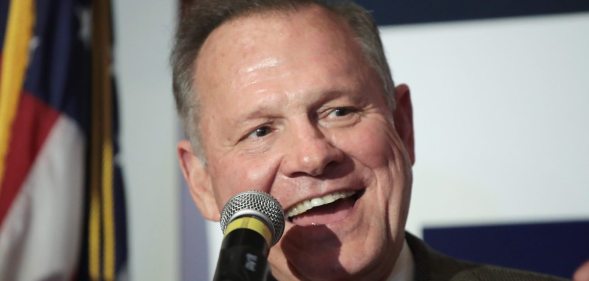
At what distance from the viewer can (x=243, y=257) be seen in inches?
41.8

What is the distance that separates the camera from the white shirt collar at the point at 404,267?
1.82m

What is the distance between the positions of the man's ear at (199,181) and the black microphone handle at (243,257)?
31.0 inches

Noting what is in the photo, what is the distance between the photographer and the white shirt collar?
5.97 feet

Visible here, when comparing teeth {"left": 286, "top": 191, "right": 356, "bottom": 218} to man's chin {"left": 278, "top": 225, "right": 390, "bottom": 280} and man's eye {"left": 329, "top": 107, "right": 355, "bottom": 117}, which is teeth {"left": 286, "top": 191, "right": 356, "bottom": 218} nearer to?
man's chin {"left": 278, "top": 225, "right": 390, "bottom": 280}

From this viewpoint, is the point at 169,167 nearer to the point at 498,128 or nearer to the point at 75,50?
the point at 75,50

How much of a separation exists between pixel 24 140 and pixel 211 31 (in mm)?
643

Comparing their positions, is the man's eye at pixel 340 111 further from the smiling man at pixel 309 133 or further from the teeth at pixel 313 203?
the teeth at pixel 313 203

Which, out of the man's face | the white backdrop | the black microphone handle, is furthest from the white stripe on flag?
the black microphone handle

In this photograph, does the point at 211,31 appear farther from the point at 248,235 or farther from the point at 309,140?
the point at 248,235

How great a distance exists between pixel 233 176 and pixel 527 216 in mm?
998

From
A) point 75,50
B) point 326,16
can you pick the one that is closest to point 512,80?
point 326,16

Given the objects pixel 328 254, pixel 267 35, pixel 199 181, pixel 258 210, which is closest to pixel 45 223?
pixel 199 181

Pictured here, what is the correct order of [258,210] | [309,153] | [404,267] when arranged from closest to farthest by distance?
[258,210], [309,153], [404,267]

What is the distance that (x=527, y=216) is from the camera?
2.37 metres
